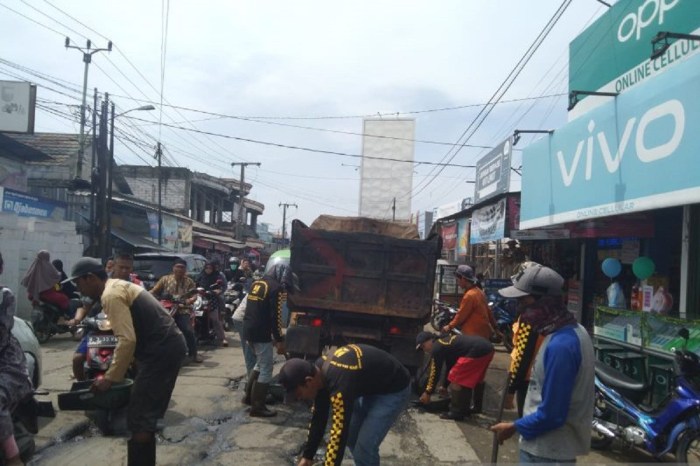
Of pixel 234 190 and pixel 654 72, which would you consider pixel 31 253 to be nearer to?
pixel 654 72

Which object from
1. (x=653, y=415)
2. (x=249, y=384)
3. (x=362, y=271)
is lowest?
(x=249, y=384)

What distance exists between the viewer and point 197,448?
4.93 m

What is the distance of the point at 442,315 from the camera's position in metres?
11.5

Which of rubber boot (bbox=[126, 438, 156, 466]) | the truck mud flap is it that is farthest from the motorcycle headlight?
the truck mud flap

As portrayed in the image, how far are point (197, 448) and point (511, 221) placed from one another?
31.5ft

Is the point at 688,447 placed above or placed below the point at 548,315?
below

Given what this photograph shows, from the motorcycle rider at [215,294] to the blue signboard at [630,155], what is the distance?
6.15m

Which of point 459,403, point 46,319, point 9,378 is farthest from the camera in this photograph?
point 46,319

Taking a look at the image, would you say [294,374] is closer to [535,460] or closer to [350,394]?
[350,394]

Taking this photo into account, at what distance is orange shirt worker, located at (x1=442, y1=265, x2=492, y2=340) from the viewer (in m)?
6.76

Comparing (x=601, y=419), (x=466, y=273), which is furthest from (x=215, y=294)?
(x=601, y=419)

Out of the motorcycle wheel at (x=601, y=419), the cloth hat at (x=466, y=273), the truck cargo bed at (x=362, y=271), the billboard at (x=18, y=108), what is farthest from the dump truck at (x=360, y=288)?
the billboard at (x=18, y=108)

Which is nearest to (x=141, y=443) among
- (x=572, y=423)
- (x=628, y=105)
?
(x=572, y=423)

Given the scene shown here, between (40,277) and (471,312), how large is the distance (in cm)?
766
